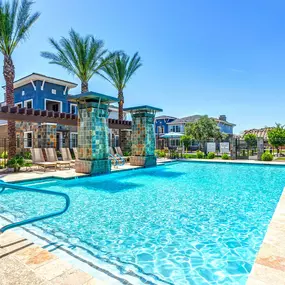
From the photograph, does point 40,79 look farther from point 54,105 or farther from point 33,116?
point 33,116

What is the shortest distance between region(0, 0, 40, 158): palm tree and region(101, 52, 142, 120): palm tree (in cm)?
777

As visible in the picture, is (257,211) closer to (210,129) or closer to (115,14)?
(115,14)

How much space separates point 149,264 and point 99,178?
24.8ft

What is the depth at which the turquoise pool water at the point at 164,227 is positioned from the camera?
9.96ft

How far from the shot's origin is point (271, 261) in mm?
2643

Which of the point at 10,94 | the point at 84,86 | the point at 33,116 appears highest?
the point at 84,86

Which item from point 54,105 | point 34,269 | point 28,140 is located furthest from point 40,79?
point 34,269

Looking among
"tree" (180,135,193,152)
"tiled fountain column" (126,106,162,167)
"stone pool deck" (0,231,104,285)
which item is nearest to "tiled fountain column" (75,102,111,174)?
"tiled fountain column" (126,106,162,167)

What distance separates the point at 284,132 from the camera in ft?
68.2

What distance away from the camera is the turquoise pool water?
304 centimetres

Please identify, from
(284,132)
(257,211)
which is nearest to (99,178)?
(257,211)

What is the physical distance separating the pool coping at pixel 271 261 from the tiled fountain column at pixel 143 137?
10.7m

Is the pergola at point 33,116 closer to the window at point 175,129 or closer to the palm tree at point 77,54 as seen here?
the palm tree at point 77,54

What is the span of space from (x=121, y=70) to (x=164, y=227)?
59.8ft
